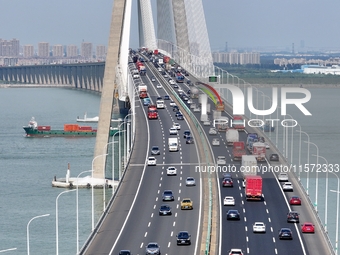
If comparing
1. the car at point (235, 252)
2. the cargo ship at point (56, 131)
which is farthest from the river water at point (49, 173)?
the car at point (235, 252)

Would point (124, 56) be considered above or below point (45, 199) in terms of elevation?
above

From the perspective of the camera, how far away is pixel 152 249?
28.8 metres

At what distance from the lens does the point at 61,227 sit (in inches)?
1542

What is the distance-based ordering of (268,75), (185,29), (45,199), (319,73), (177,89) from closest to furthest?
(45,199) < (177,89) < (185,29) < (268,75) < (319,73)

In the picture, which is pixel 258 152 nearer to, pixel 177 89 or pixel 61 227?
pixel 61 227

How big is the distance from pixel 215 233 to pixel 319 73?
374 ft

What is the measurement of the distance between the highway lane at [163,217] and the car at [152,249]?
44 cm

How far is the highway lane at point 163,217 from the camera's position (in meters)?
30.8

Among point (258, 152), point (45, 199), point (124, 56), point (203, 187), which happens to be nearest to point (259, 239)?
point (203, 187)

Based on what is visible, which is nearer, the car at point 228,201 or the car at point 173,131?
the car at point 228,201

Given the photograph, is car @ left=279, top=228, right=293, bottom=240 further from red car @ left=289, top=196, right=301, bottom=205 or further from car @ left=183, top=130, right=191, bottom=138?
car @ left=183, top=130, right=191, bottom=138

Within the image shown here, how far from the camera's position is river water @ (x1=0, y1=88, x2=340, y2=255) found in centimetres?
3782

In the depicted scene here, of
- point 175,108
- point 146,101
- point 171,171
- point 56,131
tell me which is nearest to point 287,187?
point 171,171

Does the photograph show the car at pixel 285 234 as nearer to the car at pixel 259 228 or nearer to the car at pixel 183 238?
the car at pixel 259 228
